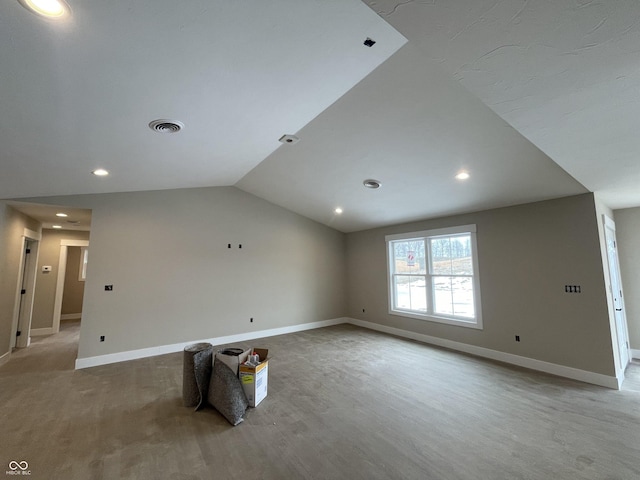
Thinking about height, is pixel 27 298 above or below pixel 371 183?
below

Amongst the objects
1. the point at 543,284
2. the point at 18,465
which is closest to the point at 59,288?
the point at 18,465

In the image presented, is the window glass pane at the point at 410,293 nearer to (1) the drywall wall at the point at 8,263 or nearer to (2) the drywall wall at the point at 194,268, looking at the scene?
(2) the drywall wall at the point at 194,268

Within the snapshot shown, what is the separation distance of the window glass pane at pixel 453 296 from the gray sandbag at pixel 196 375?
408 cm

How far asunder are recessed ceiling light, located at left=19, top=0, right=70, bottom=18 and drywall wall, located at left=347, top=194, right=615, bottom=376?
16.7 feet

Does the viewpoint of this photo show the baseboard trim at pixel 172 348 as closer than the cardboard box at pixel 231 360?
No

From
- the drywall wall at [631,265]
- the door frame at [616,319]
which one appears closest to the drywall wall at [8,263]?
the door frame at [616,319]

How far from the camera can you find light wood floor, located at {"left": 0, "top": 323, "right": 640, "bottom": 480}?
201 centimetres

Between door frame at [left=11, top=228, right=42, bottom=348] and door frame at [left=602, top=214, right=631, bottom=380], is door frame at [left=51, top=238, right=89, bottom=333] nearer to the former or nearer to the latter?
door frame at [left=11, top=228, right=42, bottom=348]

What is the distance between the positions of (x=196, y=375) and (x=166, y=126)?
251 centimetres

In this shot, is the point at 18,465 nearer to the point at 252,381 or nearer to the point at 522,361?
the point at 252,381

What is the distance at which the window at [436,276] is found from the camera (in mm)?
4715

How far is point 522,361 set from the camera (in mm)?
3955

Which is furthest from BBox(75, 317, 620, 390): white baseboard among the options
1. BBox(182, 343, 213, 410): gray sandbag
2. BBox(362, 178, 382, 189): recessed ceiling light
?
BBox(362, 178, 382, 189): recessed ceiling light

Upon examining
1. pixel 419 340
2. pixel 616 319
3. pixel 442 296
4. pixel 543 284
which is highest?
pixel 543 284
